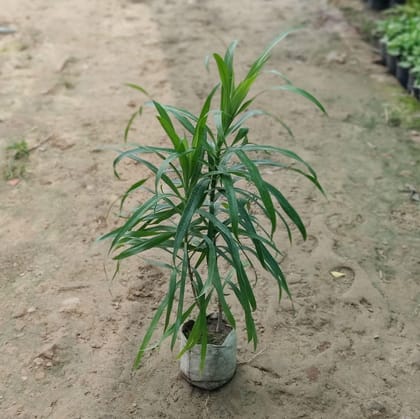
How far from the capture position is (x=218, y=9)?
7.08m

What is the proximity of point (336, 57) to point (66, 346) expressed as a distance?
159 inches

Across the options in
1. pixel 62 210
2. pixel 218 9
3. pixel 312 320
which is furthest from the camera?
pixel 218 9

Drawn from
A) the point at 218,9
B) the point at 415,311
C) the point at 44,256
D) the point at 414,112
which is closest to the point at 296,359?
the point at 415,311

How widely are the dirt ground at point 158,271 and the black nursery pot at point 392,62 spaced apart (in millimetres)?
124

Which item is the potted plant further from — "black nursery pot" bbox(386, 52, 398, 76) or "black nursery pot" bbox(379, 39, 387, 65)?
"black nursery pot" bbox(379, 39, 387, 65)

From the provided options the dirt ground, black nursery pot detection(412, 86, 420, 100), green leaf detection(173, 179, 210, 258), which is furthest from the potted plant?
black nursery pot detection(412, 86, 420, 100)

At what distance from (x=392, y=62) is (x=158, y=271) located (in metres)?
3.33

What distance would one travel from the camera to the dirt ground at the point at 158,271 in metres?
2.92

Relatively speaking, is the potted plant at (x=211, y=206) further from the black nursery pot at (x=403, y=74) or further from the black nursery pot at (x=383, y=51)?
the black nursery pot at (x=383, y=51)

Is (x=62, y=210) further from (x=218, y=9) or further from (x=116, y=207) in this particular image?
(x=218, y=9)

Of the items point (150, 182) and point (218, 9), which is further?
point (218, 9)

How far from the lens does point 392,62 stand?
5.78 metres

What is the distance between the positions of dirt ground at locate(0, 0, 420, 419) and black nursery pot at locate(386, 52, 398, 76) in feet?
0.41

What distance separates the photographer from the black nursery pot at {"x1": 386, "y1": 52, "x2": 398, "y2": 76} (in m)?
Answer: 5.71
